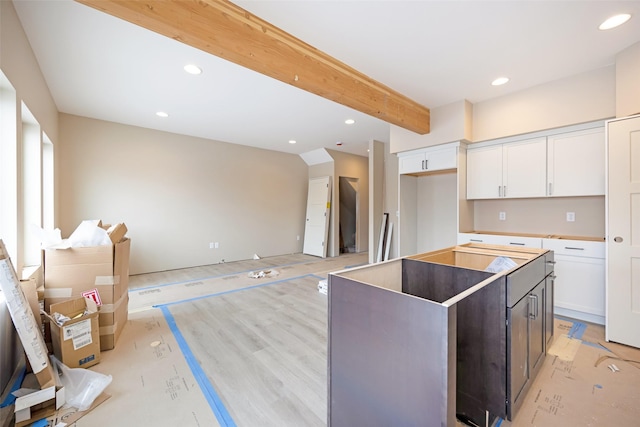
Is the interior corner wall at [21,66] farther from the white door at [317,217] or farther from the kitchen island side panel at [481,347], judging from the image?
the white door at [317,217]

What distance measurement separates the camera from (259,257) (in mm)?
6375

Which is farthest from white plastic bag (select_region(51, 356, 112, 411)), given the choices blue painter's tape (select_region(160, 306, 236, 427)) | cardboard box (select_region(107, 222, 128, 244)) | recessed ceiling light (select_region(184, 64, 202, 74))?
recessed ceiling light (select_region(184, 64, 202, 74))

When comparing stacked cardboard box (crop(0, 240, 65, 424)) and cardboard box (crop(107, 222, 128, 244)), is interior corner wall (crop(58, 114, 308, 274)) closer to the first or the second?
cardboard box (crop(107, 222, 128, 244))

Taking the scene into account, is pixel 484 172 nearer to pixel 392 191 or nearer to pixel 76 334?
pixel 392 191

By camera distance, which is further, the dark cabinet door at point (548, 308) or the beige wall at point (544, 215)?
the beige wall at point (544, 215)

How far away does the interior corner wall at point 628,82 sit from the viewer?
2406 mm

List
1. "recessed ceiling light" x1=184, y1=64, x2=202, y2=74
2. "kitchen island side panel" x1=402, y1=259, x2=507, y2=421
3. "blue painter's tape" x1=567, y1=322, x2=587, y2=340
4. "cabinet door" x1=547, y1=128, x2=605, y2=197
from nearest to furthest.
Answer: "kitchen island side panel" x1=402, y1=259, x2=507, y2=421
"blue painter's tape" x1=567, y1=322, x2=587, y2=340
"recessed ceiling light" x1=184, y1=64, x2=202, y2=74
"cabinet door" x1=547, y1=128, x2=605, y2=197

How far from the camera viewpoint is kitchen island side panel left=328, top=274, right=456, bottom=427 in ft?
3.14

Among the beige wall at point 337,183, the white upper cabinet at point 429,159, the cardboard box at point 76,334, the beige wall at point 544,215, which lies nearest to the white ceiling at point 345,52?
the white upper cabinet at point 429,159

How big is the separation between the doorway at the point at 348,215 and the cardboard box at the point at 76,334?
5582 millimetres

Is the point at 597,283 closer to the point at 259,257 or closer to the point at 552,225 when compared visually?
the point at 552,225

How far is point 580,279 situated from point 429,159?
2279 millimetres

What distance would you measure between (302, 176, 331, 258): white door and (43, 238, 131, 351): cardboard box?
4.54 meters

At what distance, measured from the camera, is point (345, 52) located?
2512 mm
